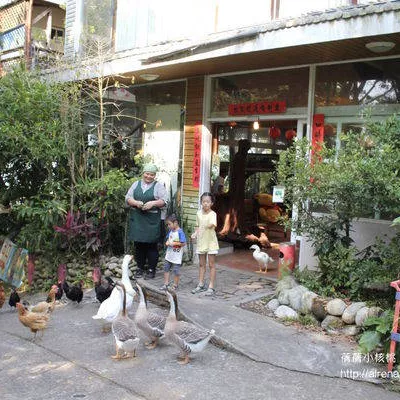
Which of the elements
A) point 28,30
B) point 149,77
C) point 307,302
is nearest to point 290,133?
point 149,77

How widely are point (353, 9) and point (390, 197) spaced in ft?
8.29

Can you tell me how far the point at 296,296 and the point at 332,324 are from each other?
64 centimetres

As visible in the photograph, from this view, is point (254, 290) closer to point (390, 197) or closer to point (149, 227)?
point (149, 227)

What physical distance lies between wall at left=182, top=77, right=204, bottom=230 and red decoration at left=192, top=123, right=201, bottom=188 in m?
0.10

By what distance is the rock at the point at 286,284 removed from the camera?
6.55 metres

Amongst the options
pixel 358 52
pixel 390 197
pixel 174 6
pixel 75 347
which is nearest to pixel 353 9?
pixel 358 52

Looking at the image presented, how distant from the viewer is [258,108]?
28.9 feet

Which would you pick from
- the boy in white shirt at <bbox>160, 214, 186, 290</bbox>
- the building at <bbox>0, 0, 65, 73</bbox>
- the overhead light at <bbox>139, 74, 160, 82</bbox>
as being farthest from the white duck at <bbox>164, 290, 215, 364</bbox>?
the building at <bbox>0, 0, 65, 73</bbox>

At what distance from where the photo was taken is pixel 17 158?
945 cm

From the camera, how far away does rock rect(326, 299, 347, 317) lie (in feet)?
18.6

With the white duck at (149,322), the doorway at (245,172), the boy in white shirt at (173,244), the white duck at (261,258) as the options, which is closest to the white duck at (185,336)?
the white duck at (149,322)

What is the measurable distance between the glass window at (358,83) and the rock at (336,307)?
128 inches

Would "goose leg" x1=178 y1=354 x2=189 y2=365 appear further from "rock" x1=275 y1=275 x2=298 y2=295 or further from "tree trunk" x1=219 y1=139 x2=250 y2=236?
"tree trunk" x1=219 y1=139 x2=250 y2=236

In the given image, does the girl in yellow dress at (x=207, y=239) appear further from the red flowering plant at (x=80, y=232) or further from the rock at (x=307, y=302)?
the red flowering plant at (x=80, y=232)
